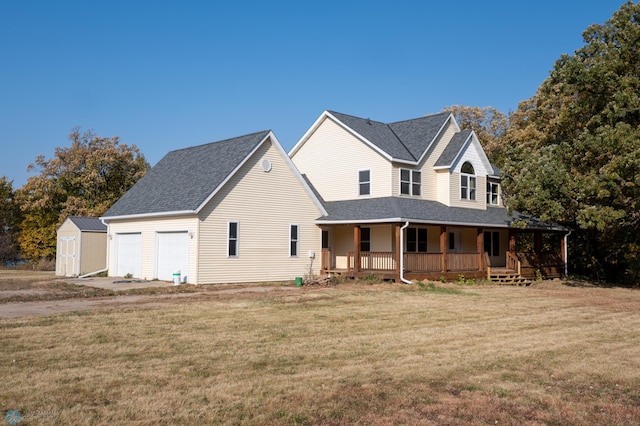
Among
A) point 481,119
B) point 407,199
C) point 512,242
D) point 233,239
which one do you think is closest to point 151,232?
point 233,239

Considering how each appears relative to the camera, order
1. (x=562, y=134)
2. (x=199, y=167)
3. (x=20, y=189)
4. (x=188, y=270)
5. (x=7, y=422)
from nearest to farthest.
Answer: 1. (x=7, y=422)
2. (x=188, y=270)
3. (x=199, y=167)
4. (x=562, y=134)
5. (x=20, y=189)

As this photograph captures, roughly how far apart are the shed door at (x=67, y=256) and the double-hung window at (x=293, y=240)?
11.2 meters

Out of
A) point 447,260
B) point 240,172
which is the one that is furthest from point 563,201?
point 240,172

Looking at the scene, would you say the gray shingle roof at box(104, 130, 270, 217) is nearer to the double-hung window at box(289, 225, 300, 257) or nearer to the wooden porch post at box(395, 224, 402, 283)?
the double-hung window at box(289, 225, 300, 257)

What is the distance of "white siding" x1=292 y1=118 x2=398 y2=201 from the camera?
27.5 m

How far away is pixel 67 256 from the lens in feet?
97.8

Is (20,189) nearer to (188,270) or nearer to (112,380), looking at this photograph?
(188,270)

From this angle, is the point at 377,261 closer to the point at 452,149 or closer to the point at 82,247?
the point at 452,149

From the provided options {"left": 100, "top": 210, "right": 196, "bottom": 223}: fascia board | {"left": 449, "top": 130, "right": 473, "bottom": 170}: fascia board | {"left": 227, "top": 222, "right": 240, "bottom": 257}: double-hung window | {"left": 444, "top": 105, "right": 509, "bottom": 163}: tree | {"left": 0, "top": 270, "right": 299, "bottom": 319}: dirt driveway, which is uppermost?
{"left": 444, "top": 105, "right": 509, "bottom": 163}: tree

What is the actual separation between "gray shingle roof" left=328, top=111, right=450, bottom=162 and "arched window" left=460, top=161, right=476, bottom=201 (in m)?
2.49

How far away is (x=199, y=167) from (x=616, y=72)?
19.0 meters

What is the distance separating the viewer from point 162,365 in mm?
8703

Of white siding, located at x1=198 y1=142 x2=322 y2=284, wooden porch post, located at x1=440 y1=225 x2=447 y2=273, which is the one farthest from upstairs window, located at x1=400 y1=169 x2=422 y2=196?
white siding, located at x1=198 y1=142 x2=322 y2=284

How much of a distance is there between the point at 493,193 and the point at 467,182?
3.55 metres
